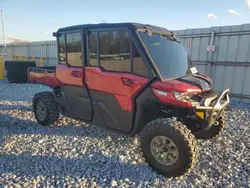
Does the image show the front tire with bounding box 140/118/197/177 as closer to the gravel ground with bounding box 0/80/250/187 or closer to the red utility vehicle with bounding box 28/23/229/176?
the red utility vehicle with bounding box 28/23/229/176

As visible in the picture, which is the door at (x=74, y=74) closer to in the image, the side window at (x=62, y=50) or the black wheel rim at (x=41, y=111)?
the side window at (x=62, y=50)

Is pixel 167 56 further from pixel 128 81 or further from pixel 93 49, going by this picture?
pixel 93 49

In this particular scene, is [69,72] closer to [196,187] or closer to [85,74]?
[85,74]

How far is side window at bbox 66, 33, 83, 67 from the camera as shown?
3.85m

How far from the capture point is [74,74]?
3955mm

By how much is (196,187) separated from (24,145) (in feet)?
10.3

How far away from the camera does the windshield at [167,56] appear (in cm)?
315

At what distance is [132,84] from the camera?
3188 millimetres

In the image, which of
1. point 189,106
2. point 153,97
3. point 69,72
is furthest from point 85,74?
point 189,106

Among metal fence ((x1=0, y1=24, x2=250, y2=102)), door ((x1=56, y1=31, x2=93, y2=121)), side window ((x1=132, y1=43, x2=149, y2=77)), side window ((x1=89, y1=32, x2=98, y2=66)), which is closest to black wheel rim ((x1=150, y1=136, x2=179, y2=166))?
side window ((x1=132, y1=43, x2=149, y2=77))

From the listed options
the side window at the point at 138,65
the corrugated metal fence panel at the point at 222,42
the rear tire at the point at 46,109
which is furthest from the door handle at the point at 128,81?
the corrugated metal fence panel at the point at 222,42

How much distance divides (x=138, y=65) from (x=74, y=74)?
1465mm

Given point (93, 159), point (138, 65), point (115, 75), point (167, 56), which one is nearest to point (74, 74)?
point (115, 75)

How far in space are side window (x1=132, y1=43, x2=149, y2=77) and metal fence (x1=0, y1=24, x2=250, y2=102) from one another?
4.88 meters
